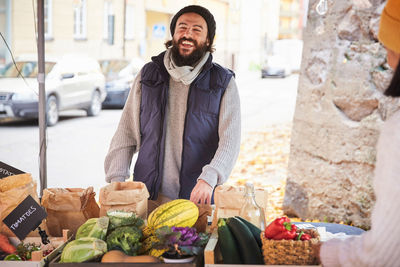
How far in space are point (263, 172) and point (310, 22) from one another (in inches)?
148

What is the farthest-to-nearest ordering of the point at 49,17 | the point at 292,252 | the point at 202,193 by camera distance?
the point at 49,17 → the point at 202,193 → the point at 292,252

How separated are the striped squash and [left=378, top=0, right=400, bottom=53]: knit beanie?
104 centimetres

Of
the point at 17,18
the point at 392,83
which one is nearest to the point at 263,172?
the point at 392,83

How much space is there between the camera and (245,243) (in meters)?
2.03

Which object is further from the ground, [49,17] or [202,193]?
[49,17]

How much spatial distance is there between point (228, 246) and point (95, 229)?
1.70 ft

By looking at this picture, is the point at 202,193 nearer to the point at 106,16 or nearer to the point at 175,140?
the point at 175,140

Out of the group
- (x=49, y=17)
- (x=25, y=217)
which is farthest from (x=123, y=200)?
(x=49, y=17)

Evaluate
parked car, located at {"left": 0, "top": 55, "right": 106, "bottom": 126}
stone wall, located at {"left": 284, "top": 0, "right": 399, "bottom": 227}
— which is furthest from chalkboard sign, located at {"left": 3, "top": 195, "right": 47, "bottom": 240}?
parked car, located at {"left": 0, "top": 55, "right": 106, "bottom": 126}

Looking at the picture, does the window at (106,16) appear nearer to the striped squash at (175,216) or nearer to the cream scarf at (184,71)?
the cream scarf at (184,71)

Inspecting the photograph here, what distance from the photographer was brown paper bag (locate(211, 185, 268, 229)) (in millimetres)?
2340

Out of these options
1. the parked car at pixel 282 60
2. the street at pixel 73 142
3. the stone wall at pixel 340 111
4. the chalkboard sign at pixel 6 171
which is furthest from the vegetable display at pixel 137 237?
the parked car at pixel 282 60

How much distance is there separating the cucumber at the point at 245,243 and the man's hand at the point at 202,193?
53 centimetres

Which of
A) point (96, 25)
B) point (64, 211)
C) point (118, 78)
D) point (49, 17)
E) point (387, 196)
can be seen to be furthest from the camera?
point (96, 25)
